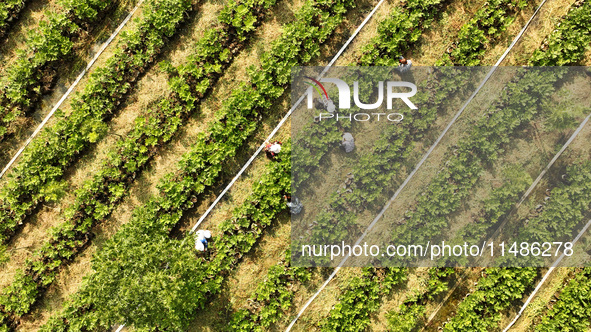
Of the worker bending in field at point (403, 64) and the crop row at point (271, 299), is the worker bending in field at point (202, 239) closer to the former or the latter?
the crop row at point (271, 299)

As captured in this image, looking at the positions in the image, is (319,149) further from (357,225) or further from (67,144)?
(67,144)

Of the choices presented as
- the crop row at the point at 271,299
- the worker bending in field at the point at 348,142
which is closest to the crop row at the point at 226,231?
the crop row at the point at 271,299

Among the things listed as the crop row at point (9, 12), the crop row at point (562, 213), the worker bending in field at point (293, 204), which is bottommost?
the crop row at point (562, 213)

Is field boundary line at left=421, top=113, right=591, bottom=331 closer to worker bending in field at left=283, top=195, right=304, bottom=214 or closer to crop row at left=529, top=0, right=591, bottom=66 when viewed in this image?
crop row at left=529, top=0, right=591, bottom=66

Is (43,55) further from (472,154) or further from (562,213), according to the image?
(562,213)

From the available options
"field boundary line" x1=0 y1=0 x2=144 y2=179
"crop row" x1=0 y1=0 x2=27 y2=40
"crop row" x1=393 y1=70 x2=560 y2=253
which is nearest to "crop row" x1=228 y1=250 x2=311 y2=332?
"crop row" x1=393 y1=70 x2=560 y2=253
